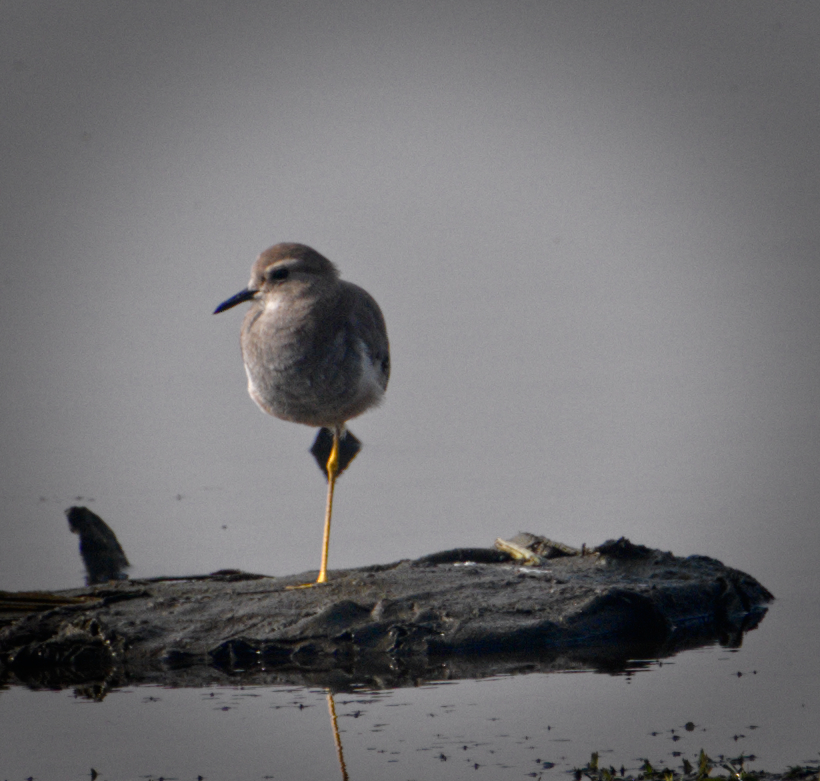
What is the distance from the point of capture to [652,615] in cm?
657

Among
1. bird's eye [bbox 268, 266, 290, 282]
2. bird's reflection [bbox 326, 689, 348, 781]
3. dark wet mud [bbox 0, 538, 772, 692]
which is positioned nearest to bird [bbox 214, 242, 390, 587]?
bird's eye [bbox 268, 266, 290, 282]

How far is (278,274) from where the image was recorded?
8.39 meters

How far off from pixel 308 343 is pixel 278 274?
67 cm

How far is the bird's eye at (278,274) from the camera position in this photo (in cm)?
837

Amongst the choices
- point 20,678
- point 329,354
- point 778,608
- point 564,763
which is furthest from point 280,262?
point 564,763

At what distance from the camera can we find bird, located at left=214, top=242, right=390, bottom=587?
8047 millimetres

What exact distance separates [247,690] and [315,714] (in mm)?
513

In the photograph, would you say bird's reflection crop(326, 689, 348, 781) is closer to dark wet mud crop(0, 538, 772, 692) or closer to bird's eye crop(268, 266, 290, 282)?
dark wet mud crop(0, 538, 772, 692)

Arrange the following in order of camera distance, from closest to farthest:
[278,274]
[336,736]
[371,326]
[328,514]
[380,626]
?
[336,736], [380,626], [328,514], [278,274], [371,326]

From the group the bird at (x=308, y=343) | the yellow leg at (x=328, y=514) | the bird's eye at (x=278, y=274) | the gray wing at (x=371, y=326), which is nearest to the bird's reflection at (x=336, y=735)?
Result: the yellow leg at (x=328, y=514)

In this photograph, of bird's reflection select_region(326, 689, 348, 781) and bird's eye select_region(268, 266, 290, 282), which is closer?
bird's reflection select_region(326, 689, 348, 781)

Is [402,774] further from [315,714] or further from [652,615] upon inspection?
[652,615]

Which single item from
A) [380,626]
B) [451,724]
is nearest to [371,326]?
[380,626]

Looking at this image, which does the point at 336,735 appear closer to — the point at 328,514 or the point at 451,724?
the point at 451,724
